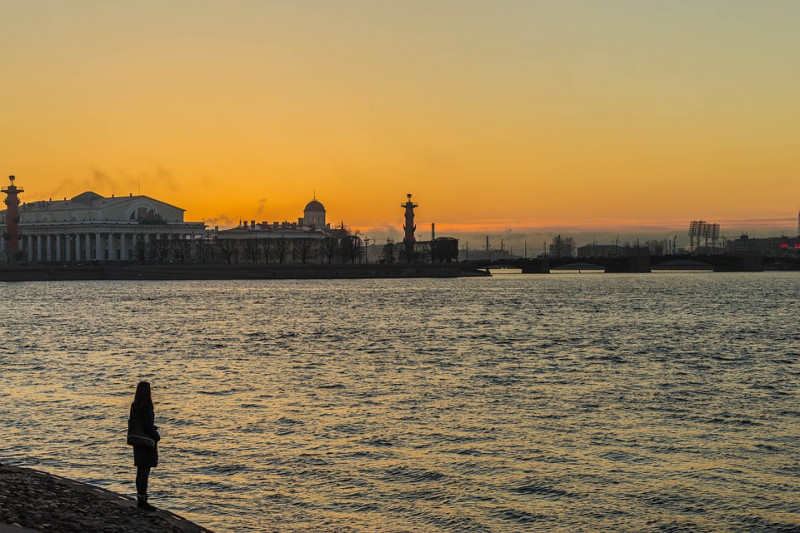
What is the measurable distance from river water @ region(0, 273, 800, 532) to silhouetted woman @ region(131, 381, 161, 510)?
1171 millimetres

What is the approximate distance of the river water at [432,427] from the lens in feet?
54.1

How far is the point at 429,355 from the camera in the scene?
41688mm

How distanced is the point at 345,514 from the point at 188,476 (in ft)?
12.7

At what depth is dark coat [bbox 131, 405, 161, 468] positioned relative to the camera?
→ 14.4 m

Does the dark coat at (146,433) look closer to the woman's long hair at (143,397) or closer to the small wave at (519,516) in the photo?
the woman's long hair at (143,397)

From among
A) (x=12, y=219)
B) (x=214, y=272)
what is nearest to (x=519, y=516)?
(x=214, y=272)

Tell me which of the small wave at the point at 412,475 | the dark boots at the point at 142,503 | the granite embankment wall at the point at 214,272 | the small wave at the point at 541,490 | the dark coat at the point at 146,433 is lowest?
the small wave at the point at 541,490

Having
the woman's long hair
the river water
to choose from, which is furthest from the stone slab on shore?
the woman's long hair

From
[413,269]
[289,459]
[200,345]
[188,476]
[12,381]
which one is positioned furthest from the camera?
[413,269]

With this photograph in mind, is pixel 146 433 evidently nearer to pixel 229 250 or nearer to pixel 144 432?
pixel 144 432

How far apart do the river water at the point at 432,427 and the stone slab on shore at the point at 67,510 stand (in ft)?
3.96

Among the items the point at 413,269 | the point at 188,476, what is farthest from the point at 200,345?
the point at 413,269

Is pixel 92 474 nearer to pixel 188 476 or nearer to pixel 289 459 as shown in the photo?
pixel 188 476

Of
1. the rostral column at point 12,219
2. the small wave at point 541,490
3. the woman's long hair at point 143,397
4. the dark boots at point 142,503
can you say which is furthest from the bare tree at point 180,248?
the woman's long hair at point 143,397
